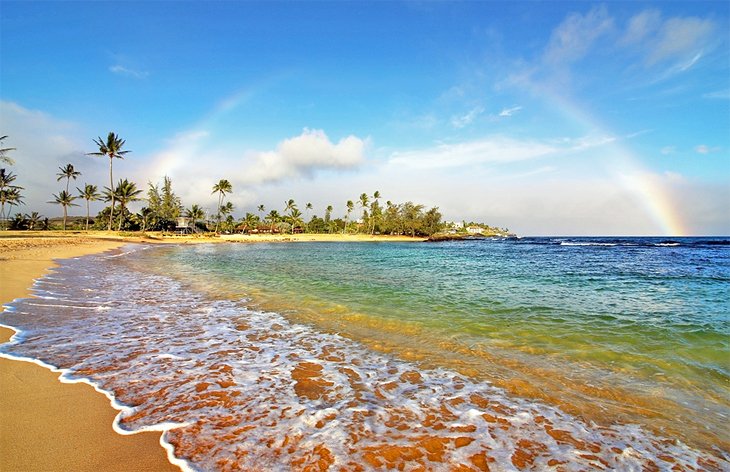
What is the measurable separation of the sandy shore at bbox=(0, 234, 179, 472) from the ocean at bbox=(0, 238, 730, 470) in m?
0.22

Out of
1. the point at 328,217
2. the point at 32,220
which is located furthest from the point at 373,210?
the point at 32,220

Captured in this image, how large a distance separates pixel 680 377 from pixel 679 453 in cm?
277

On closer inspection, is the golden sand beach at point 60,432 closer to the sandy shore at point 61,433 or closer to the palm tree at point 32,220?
the sandy shore at point 61,433

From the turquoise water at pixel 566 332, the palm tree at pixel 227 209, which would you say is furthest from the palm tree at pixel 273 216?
the turquoise water at pixel 566 332

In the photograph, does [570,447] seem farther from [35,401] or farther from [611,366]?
[35,401]

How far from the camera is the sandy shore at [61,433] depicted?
276 cm

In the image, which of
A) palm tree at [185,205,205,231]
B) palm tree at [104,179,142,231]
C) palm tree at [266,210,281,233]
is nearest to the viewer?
palm tree at [104,179,142,231]

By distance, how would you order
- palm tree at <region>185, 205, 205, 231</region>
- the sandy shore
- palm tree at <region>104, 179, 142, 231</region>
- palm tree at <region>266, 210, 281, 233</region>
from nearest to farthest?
the sandy shore → palm tree at <region>104, 179, 142, 231</region> → palm tree at <region>185, 205, 205, 231</region> → palm tree at <region>266, 210, 281, 233</region>

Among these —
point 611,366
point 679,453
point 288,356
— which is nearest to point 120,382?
point 288,356

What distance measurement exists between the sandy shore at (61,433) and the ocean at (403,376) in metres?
0.22

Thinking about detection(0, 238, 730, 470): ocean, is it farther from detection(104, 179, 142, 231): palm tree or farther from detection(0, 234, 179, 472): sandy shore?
detection(104, 179, 142, 231): palm tree

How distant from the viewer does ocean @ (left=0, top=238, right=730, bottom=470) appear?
129 inches

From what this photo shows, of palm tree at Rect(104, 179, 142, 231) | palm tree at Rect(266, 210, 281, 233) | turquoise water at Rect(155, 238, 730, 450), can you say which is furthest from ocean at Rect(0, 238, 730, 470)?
palm tree at Rect(266, 210, 281, 233)

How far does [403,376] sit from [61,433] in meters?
4.01
